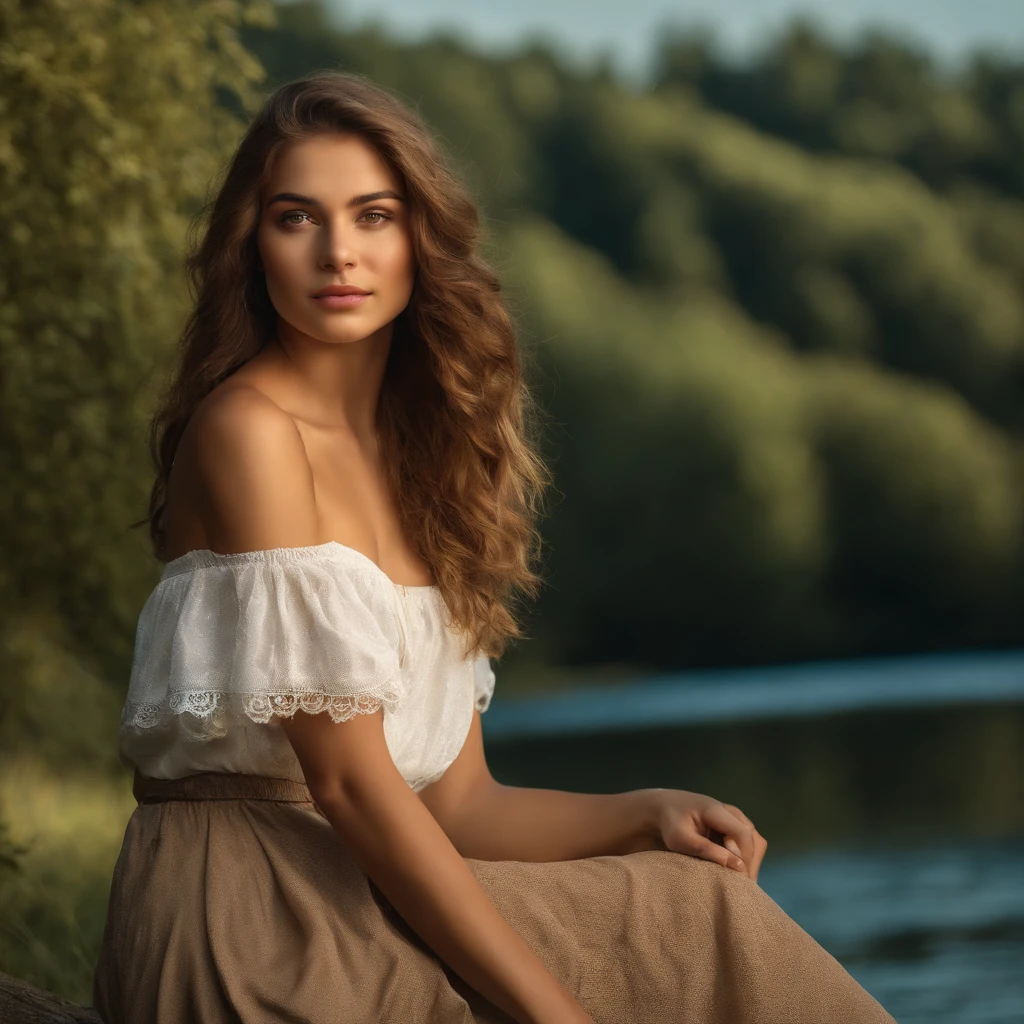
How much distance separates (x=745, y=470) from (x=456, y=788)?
13.9m

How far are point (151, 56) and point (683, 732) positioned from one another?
24.8ft

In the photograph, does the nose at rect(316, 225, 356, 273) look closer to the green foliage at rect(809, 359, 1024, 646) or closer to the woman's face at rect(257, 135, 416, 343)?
the woman's face at rect(257, 135, 416, 343)

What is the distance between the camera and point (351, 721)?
3.96 feet

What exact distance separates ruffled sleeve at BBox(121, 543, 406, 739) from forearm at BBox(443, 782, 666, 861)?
31cm

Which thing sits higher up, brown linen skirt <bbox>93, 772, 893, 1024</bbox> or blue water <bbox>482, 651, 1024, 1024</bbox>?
brown linen skirt <bbox>93, 772, 893, 1024</bbox>

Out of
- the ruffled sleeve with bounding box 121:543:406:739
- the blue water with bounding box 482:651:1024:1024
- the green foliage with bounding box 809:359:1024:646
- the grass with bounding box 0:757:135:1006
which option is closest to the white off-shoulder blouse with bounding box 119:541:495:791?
the ruffled sleeve with bounding box 121:543:406:739

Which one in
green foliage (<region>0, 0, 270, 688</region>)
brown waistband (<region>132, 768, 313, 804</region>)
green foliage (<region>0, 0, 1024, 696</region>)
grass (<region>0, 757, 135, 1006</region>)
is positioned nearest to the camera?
brown waistband (<region>132, 768, 313, 804</region>)

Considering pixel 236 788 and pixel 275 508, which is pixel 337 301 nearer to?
pixel 275 508

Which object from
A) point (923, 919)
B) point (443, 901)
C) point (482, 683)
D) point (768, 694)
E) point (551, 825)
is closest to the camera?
point (443, 901)

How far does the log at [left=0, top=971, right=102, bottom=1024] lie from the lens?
147 cm

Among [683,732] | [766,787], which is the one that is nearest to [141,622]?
[766,787]

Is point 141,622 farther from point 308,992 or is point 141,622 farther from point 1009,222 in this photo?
point 1009,222

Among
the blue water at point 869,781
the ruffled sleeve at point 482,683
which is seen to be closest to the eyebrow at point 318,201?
the ruffled sleeve at point 482,683

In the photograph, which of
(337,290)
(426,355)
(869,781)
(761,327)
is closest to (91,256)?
(426,355)
